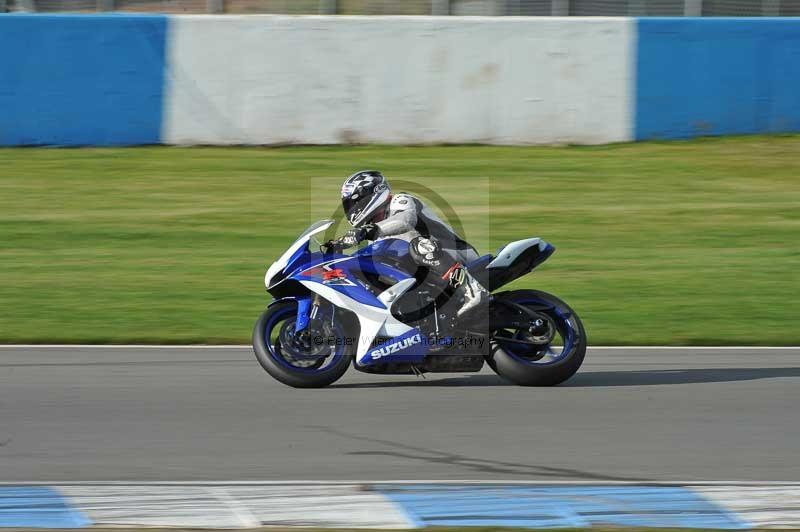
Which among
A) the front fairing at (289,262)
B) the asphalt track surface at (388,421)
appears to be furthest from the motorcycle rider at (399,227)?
the asphalt track surface at (388,421)

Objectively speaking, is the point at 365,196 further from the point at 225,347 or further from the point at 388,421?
the point at 225,347

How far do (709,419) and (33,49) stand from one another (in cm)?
1315

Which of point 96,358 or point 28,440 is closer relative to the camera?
point 28,440

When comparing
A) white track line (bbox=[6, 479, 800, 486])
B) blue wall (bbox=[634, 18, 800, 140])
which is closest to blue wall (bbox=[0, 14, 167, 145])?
blue wall (bbox=[634, 18, 800, 140])

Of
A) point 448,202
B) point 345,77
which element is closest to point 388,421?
point 448,202

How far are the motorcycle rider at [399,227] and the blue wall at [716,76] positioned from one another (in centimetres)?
1057

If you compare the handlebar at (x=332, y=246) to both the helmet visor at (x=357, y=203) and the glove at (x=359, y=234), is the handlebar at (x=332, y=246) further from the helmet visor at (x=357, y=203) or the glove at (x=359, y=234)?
the helmet visor at (x=357, y=203)

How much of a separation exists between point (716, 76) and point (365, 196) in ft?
37.3

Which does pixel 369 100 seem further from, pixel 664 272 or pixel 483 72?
pixel 664 272

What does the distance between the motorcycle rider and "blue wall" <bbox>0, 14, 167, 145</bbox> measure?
1024cm

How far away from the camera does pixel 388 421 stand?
748 centimetres

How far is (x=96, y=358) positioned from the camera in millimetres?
9266

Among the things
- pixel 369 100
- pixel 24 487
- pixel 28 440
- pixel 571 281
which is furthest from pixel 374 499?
pixel 369 100

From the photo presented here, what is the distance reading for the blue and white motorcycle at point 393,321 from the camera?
814 centimetres
